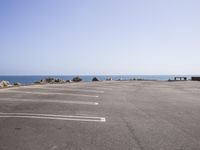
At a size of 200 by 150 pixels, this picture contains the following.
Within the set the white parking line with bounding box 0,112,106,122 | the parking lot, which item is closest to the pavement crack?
the parking lot

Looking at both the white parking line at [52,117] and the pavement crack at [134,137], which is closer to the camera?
the pavement crack at [134,137]

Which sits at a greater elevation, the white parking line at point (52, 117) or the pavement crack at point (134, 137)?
the white parking line at point (52, 117)

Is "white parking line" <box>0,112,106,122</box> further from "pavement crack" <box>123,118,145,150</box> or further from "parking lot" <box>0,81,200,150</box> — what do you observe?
"pavement crack" <box>123,118,145,150</box>

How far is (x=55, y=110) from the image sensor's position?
33.3 feet

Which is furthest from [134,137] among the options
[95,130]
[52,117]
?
[52,117]

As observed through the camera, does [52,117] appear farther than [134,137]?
Yes

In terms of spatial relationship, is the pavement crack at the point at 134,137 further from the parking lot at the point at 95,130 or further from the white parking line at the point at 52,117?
the white parking line at the point at 52,117

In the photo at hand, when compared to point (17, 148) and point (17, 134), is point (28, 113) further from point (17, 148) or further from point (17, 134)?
point (17, 148)

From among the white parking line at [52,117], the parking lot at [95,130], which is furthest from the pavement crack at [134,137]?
Result: the white parking line at [52,117]

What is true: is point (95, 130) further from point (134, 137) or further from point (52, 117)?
point (52, 117)

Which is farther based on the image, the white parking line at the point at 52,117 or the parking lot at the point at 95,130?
the white parking line at the point at 52,117

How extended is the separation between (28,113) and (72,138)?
3.51 metres

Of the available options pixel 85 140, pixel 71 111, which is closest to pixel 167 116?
pixel 71 111

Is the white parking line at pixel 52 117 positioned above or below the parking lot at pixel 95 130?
above
